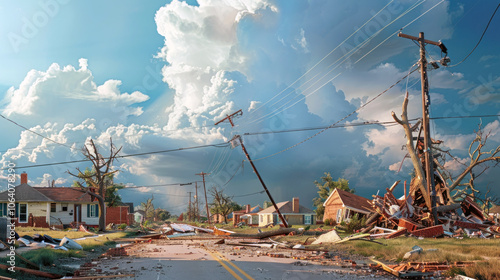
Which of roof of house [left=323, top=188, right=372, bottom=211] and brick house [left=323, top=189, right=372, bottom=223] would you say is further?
roof of house [left=323, top=188, right=372, bottom=211]

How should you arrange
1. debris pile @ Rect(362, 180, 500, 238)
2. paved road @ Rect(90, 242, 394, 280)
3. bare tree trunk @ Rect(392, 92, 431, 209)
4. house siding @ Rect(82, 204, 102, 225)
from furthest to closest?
house siding @ Rect(82, 204, 102, 225)
bare tree trunk @ Rect(392, 92, 431, 209)
debris pile @ Rect(362, 180, 500, 238)
paved road @ Rect(90, 242, 394, 280)

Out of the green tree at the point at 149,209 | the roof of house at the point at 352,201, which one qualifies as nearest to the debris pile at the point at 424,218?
the roof of house at the point at 352,201

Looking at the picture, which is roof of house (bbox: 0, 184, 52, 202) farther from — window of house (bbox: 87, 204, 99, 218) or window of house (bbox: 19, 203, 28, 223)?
window of house (bbox: 87, 204, 99, 218)

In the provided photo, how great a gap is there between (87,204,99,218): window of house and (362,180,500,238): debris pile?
36226 mm

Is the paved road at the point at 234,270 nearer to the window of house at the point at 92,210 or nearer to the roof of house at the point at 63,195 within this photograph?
the roof of house at the point at 63,195

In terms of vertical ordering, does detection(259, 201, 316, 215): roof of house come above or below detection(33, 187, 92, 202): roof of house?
below

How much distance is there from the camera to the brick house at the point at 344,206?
1902 inches

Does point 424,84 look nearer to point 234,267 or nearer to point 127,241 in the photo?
point 234,267

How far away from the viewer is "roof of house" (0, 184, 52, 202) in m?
46.6

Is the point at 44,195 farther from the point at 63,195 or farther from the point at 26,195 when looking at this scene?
the point at 63,195

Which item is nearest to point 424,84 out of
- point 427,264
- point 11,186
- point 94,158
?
point 427,264

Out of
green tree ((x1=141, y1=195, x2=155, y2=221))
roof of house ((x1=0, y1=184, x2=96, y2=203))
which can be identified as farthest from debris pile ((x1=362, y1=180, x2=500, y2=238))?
green tree ((x1=141, y1=195, x2=155, y2=221))

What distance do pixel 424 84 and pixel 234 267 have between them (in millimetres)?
17854

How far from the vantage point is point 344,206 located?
4794 centimetres
